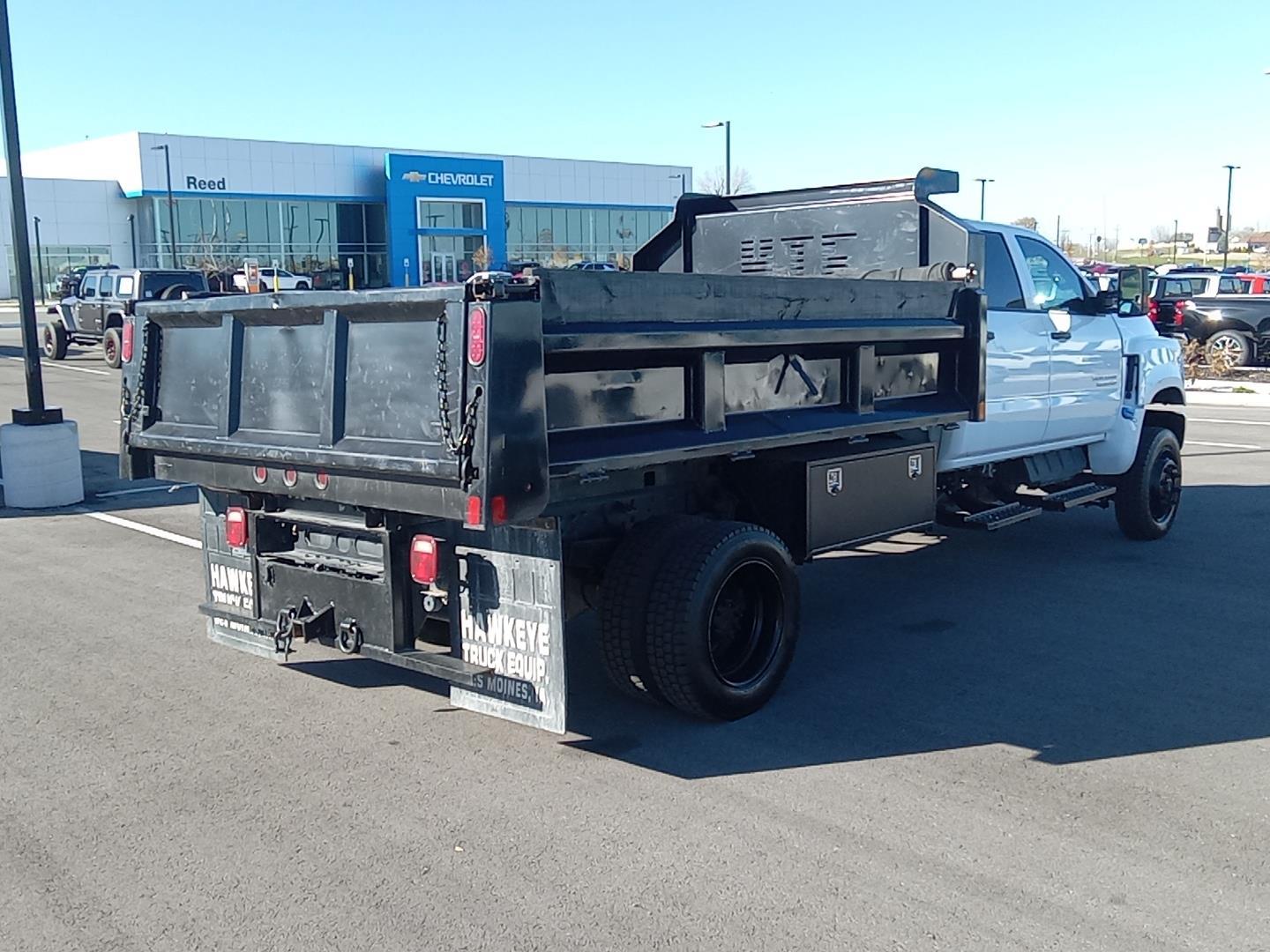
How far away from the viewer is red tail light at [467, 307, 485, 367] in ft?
14.4

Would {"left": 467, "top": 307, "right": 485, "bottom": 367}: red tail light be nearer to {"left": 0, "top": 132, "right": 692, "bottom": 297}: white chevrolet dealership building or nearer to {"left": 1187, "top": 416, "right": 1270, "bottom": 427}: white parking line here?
{"left": 1187, "top": 416, "right": 1270, "bottom": 427}: white parking line

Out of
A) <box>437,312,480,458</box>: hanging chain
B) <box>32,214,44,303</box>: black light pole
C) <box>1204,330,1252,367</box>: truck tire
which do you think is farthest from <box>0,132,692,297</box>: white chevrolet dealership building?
<box>437,312,480,458</box>: hanging chain

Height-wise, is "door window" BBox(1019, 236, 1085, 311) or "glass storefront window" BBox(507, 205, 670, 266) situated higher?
"glass storefront window" BBox(507, 205, 670, 266)

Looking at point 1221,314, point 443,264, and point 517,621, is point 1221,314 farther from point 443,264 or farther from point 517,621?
point 443,264

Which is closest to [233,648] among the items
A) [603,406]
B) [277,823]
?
[277,823]

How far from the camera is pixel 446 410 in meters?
4.54

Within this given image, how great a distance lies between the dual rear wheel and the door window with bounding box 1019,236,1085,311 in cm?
374

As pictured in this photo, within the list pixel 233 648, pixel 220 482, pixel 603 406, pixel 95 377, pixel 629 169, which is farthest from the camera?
pixel 629 169

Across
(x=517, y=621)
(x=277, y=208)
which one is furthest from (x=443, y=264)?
(x=517, y=621)

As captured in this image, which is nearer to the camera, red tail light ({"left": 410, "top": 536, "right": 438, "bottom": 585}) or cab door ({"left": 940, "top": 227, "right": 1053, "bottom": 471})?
red tail light ({"left": 410, "top": 536, "right": 438, "bottom": 585})

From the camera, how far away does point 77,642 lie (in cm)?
692

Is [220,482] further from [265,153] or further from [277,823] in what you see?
[265,153]

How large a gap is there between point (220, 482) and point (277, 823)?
70.2 inches

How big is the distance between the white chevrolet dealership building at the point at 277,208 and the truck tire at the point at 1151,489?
4947 cm
